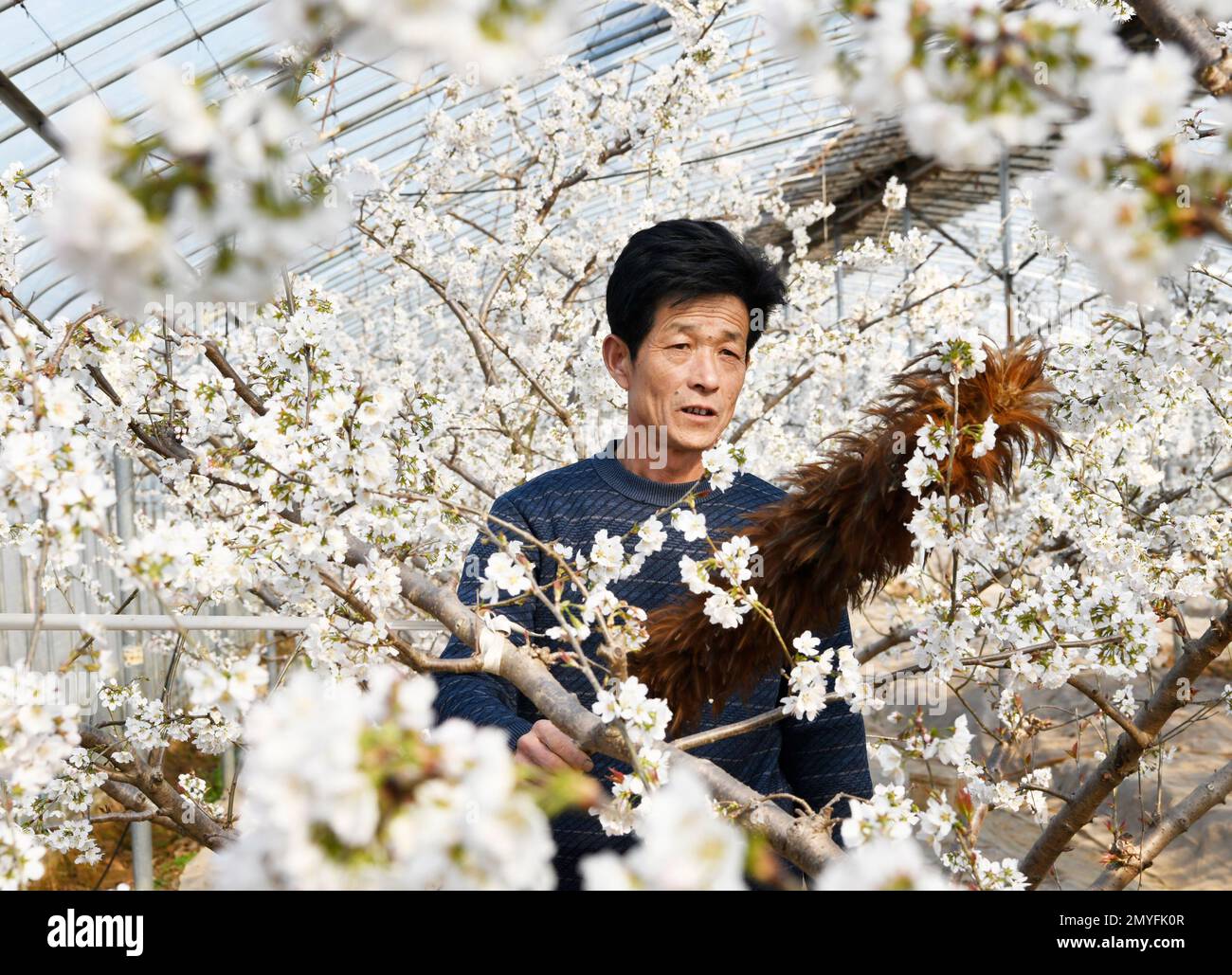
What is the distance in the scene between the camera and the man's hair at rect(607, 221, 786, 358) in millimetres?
2018

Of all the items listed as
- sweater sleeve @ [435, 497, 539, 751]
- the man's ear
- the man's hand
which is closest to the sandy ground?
the man's ear

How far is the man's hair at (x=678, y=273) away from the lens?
2.02m

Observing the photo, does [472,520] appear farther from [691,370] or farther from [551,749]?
[691,370]

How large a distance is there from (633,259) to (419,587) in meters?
0.84

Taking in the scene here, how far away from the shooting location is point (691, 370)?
6.57 feet

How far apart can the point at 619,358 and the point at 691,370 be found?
0.25 m

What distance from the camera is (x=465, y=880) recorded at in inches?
20.9

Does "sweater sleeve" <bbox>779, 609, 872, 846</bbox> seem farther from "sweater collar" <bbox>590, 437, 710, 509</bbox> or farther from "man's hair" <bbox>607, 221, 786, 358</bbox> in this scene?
"man's hair" <bbox>607, 221, 786, 358</bbox>

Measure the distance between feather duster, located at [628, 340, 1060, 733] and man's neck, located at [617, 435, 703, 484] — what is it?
0.61 meters

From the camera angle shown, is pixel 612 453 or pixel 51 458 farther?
pixel 612 453

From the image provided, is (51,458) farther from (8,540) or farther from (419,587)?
(8,540)


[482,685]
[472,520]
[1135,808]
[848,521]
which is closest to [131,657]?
[482,685]

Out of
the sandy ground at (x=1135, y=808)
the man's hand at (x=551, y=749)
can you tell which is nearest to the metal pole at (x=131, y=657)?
the man's hand at (x=551, y=749)
